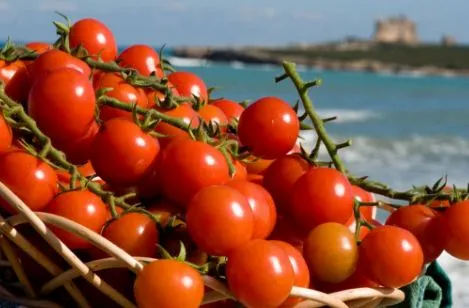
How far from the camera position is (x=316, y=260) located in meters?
0.94

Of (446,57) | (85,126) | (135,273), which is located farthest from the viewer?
(446,57)

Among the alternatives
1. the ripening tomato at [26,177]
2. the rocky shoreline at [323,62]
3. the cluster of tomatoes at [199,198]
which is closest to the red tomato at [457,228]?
the cluster of tomatoes at [199,198]

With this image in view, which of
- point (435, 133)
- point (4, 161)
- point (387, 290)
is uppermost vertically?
point (4, 161)

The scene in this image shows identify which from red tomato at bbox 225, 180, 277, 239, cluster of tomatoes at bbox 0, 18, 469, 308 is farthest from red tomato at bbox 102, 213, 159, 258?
red tomato at bbox 225, 180, 277, 239

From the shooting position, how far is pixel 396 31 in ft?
208

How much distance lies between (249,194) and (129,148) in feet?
0.49

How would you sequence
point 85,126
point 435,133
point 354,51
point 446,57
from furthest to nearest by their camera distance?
1. point 354,51
2. point 446,57
3. point 435,133
4. point 85,126

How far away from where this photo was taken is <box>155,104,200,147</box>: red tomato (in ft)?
3.45

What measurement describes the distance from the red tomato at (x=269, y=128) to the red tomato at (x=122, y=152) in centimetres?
12

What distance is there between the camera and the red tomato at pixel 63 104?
980 mm

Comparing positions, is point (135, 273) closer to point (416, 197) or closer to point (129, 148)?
point (129, 148)

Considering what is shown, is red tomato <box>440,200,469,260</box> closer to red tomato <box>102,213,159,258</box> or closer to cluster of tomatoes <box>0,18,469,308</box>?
cluster of tomatoes <box>0,18,469,308</box>

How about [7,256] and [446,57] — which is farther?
[446,57]

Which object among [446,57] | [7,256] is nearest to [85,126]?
[7,256]
